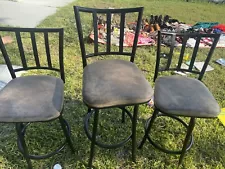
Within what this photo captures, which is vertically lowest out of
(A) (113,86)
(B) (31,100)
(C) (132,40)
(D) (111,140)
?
(D) (111,140)

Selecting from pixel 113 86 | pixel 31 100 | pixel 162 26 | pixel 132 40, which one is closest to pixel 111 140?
pixel 113 86

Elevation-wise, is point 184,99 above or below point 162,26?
above

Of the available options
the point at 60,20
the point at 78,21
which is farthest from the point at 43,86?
the point at 60,20

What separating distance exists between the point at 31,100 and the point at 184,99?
3.22 feet

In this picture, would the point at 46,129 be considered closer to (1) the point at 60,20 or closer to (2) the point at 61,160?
(2) the point at 61,160

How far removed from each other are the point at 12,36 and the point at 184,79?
8.83 ft

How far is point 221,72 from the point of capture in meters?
3.05

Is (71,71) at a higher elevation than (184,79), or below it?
below

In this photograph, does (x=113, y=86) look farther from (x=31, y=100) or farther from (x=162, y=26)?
(x=162, y=26)

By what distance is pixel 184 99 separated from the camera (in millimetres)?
1503

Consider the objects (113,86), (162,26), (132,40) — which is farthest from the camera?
(162,26)

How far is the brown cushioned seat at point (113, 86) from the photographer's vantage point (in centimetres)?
134

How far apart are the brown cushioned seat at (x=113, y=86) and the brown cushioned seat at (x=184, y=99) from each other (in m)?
0.14

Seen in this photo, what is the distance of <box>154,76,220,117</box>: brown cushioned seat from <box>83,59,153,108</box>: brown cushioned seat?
0.14 meters
